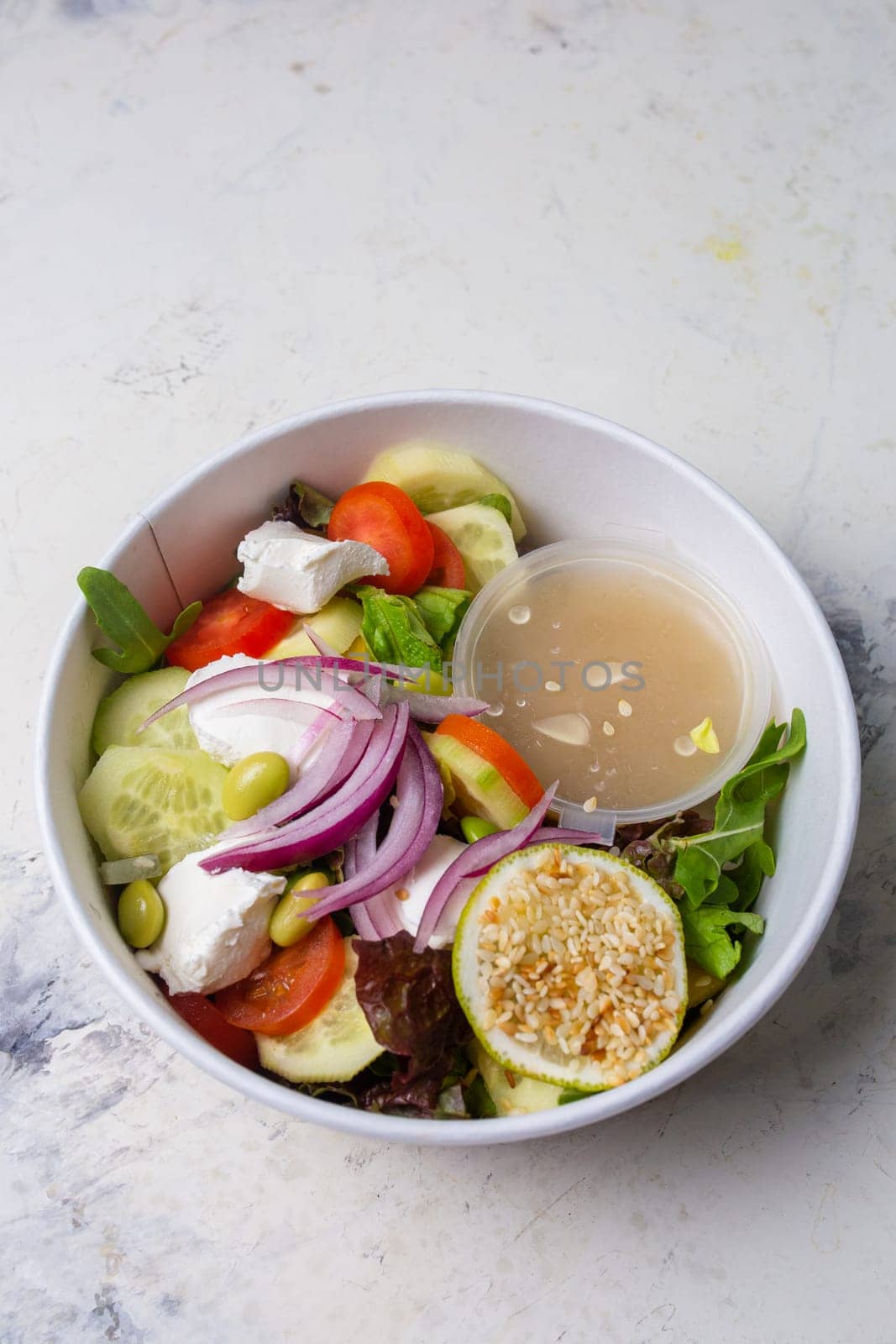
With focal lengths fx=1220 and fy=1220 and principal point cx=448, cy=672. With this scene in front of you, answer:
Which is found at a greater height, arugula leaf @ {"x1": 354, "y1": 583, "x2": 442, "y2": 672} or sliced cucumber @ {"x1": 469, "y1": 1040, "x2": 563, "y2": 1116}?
arugula leaf @ {"x1": 354, "y1": 583, "x2": 442, "y2": 672}

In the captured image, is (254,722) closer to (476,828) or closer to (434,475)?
(476,828)

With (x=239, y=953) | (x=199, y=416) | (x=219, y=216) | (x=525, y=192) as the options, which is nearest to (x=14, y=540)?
(x=199, y=416)

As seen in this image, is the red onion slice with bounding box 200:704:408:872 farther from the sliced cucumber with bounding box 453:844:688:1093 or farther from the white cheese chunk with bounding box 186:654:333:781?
the sliced cucumber with bounding box 453:844:688:1093

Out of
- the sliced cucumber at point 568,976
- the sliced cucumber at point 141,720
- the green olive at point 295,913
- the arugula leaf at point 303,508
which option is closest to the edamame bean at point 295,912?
the green olive at point 295,913

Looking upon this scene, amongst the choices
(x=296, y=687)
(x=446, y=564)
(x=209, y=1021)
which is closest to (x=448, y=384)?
(x=446, y=564)

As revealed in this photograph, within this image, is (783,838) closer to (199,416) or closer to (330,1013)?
(330,1013)

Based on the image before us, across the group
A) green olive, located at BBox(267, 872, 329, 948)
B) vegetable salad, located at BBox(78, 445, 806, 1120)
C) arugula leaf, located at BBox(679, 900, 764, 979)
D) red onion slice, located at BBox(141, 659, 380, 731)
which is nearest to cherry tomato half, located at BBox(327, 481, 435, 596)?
vegetable salad, located at BBox(78, 445, 806, 1120)
